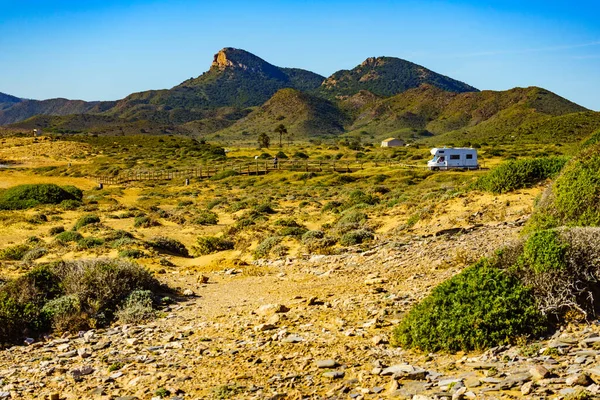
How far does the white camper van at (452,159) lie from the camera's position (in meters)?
50.0

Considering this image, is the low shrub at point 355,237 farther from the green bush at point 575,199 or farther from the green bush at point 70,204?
the green bush at point 70,204

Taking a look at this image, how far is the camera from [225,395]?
5.86 meters

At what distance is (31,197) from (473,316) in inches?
1258

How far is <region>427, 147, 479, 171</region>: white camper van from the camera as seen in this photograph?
1967 inches

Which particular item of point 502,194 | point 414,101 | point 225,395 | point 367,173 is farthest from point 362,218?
point 414,101

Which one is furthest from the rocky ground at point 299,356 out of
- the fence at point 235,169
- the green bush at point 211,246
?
the fence at point 235,169

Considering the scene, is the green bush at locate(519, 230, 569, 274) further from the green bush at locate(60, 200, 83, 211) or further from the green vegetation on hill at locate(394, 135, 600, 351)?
the green bush at locate(60, 200, 83, 211)

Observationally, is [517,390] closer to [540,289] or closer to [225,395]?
[540,289]

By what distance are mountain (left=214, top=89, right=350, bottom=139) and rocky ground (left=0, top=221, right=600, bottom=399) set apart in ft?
464

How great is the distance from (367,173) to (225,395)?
154ft

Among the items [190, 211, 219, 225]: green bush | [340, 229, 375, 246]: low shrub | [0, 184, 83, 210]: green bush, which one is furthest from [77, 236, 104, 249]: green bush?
[0, 184, 83, 210]: green bush

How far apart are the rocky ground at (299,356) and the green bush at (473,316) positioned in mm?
182

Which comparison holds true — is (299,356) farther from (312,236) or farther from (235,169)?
(235,169)

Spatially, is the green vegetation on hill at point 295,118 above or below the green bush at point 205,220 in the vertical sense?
above
